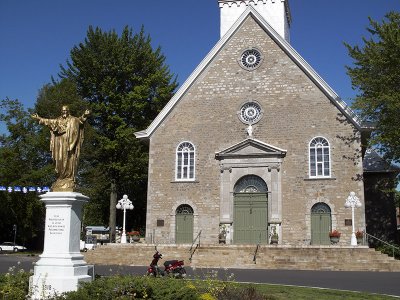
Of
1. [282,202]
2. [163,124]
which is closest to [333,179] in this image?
[282,202]

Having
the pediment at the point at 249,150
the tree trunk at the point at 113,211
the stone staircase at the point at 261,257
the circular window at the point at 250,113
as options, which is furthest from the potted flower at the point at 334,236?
the tree trunk at the point at 113,211

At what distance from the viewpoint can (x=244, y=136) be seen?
90.3ft

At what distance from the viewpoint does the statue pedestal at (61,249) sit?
10.4 meters

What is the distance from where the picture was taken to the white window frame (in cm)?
2595

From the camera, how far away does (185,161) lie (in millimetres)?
28109

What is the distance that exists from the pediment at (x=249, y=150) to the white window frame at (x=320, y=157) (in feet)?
5.02

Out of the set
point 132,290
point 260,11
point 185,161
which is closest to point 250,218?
point 185,161

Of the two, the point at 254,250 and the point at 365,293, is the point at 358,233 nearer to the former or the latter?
the point at 254,250

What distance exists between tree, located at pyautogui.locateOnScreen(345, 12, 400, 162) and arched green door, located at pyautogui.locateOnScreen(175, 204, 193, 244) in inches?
419

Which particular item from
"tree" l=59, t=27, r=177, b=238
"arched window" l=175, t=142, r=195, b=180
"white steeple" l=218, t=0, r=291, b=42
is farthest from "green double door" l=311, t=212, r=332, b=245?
"tree" l=59, t=27, r=177, b=238

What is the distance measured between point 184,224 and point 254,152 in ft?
18.5

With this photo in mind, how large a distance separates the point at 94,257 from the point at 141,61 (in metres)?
21.4

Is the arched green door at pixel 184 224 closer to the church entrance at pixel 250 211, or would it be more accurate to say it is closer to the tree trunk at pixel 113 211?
the church entrance at pixel 250 211

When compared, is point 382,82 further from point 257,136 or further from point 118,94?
point 118,94
